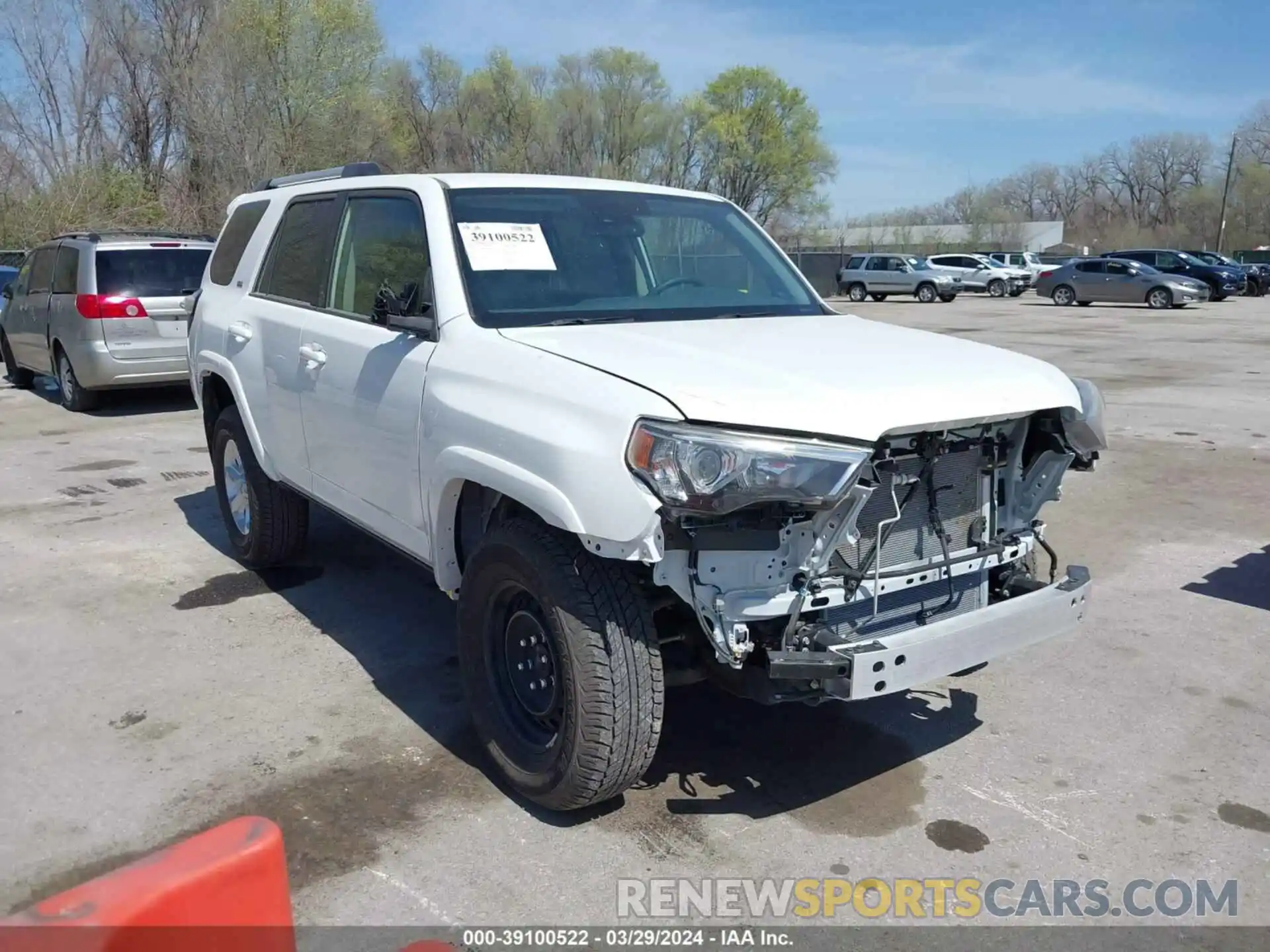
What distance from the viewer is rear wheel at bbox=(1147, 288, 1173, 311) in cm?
3288

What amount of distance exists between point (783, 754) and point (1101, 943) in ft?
4.19

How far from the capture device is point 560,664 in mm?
3283

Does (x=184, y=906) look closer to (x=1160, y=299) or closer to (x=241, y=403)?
(x=241, y=403)

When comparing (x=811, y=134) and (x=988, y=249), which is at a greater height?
(x=811, y=134)

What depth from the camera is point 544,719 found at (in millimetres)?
3594

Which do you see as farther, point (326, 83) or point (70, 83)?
point (70, 83)

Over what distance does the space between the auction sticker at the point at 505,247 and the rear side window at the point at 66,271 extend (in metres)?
8.52

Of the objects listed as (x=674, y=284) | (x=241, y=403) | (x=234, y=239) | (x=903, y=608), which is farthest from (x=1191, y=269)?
(x=903, y=608)

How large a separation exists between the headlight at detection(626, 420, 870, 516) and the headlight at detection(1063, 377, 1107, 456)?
116 cm

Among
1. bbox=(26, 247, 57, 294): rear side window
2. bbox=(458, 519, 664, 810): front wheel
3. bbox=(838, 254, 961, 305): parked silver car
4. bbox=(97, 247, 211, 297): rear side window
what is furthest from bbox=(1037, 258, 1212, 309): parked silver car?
bbox=(458, 519, 664, 810): front wheel

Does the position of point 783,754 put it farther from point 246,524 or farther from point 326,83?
point 326,83

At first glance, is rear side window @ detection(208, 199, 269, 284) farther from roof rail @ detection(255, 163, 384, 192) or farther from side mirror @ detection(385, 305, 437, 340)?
side mirror @ detection(385, 305, 437, 340)

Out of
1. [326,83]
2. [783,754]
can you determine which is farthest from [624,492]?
[326,83]

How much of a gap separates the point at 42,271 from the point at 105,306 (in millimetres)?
2264
